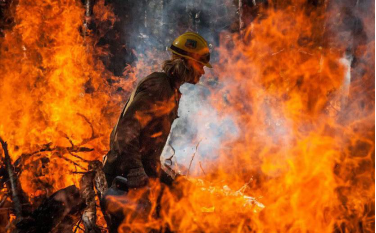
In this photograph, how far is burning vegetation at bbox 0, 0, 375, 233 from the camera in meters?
6.20

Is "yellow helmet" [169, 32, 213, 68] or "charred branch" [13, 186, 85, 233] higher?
"yellow helmet" [169, 32, 213, 68]

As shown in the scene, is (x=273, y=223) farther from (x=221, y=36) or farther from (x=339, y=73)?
(x=221, y=36)

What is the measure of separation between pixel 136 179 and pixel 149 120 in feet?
2.39

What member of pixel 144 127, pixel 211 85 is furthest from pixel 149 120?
pixel 211 85

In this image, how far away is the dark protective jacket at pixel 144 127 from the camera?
325 centimetres

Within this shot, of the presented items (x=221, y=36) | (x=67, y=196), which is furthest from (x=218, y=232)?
(x=221, y=36)

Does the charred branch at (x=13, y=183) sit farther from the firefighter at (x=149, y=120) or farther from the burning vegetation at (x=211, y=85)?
the firefighter at (x=149, y=120)

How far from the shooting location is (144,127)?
3.48 meters

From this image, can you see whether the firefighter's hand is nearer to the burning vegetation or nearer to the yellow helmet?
the burning vegetation

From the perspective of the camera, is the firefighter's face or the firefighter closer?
the firefighter

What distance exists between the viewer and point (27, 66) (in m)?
8.62

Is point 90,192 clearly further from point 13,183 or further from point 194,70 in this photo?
point 194,70

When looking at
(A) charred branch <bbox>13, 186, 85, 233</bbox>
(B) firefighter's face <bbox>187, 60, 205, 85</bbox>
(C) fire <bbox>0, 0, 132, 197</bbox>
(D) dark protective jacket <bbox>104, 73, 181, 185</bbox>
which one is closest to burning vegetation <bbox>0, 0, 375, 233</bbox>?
(C) fire <bbox>0, 0, 132, 197</bbox>

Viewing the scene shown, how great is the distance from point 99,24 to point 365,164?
28.8ft
